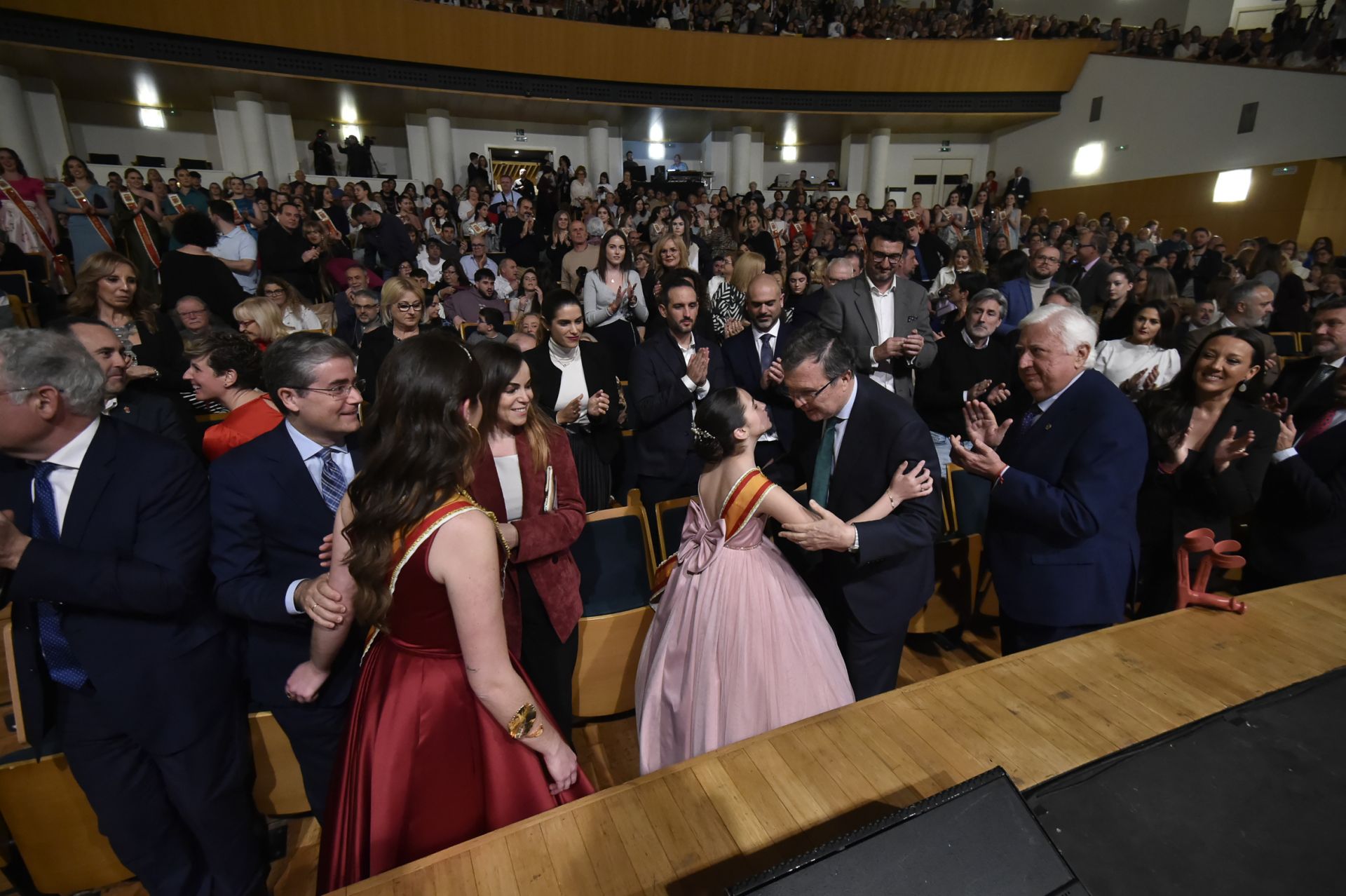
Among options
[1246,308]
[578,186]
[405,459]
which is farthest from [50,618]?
[578,186]

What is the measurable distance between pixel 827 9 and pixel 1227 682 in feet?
59.4

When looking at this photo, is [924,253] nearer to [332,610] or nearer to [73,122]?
[332,610]

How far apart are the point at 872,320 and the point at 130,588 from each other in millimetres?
3574

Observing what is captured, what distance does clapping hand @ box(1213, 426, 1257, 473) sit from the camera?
6.91 feet

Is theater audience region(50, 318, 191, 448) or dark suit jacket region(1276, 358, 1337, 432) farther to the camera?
dark suit jacket region(1276, 358, 1337, 432)

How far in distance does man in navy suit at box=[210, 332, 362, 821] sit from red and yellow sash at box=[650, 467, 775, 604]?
1.14 meters

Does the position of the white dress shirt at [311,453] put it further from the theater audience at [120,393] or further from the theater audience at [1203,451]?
the theater audience at [1203,451]

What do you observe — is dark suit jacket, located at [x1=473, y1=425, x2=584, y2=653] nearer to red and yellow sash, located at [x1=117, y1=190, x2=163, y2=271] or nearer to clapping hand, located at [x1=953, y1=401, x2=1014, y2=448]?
clapping hand, located at [x1=953, y1=401, x2=1014, y2=448]

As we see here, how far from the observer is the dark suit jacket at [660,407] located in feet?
10.1

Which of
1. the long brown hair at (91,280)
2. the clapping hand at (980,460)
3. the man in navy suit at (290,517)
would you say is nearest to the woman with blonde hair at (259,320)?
the long brown hair at (91,280)

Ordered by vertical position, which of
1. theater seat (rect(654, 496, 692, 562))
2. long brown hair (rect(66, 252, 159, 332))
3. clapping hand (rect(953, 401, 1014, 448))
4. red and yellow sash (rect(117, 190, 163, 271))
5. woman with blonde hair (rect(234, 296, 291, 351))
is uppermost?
red and yellow sash (rect(117, 190, 163, 271))

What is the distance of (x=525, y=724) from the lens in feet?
4.39

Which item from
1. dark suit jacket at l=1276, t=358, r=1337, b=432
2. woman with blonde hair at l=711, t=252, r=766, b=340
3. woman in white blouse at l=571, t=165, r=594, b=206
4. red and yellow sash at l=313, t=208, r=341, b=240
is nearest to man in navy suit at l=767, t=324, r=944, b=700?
woman with blonde hair at l=711, t=252, r=766, b=340

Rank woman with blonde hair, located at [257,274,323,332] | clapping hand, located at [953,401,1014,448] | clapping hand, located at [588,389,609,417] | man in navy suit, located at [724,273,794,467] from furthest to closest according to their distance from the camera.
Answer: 1. woman with blonde hair, located at [257,274,323,332]
2. man in navy suit, located at [724,273,794,467]
3. clapping hand, located at [588,389,609,417]
4. clapping hand, located at [953,401,1014,448]
